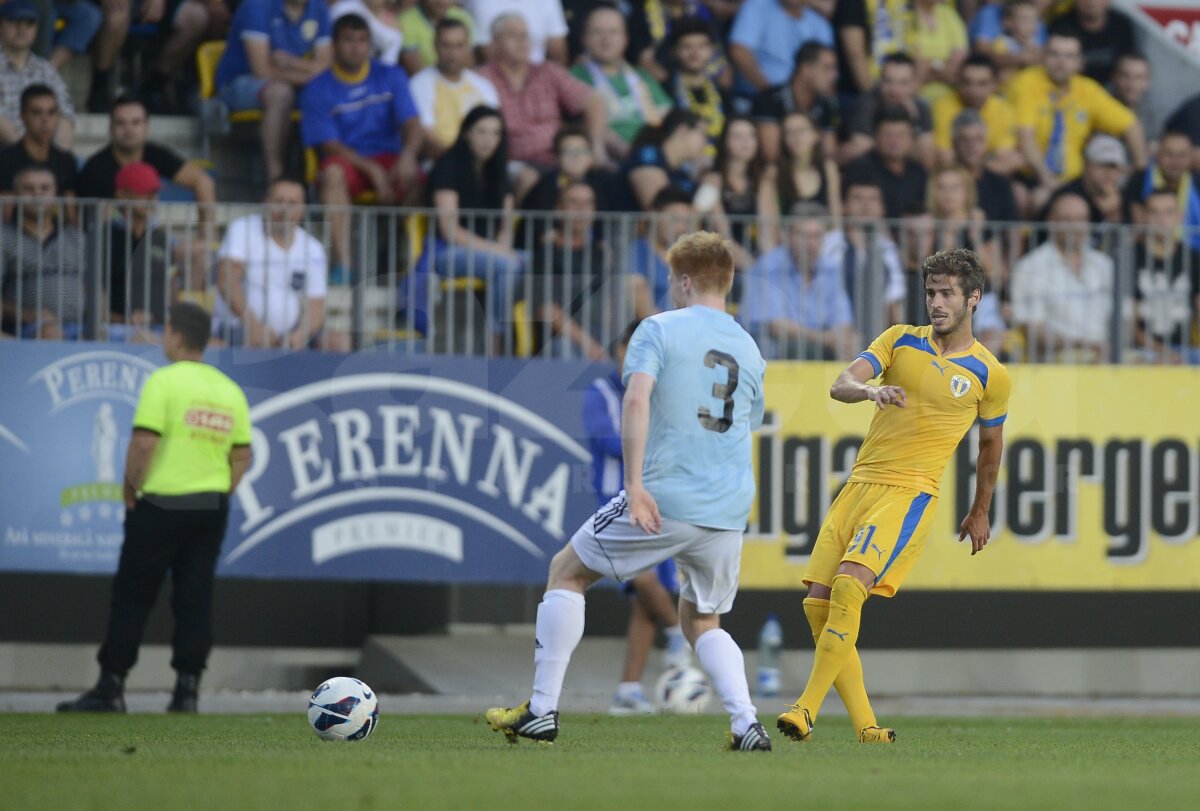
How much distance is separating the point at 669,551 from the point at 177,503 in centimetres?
452

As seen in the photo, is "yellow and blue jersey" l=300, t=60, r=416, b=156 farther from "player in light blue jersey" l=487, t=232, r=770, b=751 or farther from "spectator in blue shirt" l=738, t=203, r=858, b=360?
"player in light blue jersey" l=487, t=232, r=770, b=751

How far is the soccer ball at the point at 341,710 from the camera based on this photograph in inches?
326

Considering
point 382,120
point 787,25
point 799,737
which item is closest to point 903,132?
point 787,25

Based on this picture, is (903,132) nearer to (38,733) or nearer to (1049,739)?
(1049,739)

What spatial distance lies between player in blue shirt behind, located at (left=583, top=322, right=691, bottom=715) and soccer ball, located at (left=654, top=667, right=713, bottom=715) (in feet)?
0.41

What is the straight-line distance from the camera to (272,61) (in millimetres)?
14805

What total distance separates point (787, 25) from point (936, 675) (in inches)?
236

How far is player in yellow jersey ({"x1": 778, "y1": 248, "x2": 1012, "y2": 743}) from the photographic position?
27.8 ft

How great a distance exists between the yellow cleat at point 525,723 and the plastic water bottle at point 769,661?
19.3ft

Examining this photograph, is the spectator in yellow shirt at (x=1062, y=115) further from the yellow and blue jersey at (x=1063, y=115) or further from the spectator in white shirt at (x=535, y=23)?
the spectator in white shirt at (x=535, y=23)

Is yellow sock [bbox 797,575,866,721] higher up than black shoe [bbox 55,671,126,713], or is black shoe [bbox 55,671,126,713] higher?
yellow sock [bbox 797,575,866,721]

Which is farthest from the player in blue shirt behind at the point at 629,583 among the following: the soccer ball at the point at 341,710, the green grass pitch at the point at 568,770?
the soccer ball at the point at 341,710

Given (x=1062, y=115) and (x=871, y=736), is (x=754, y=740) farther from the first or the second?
(x=1062, y=115)

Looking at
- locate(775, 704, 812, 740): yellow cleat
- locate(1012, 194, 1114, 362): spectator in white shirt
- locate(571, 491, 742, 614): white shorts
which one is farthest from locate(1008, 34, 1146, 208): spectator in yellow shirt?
locate(571, 491, 742, 614): white shorts
